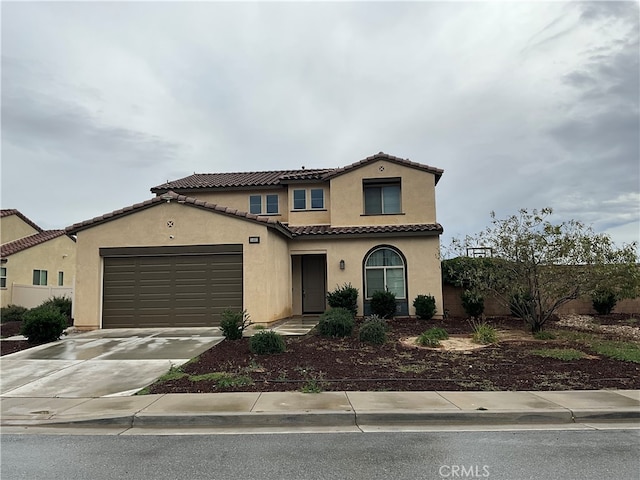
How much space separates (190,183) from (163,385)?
1440 centimetres

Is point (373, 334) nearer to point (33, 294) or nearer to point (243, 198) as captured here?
point (243, 198)

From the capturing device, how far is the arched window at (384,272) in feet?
60.9

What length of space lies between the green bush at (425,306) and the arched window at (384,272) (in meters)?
0.90

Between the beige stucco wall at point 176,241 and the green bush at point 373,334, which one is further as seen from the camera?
the beige stucco wall at point 176,241

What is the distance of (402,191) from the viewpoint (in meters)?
19.2

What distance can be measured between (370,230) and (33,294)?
18.1 m

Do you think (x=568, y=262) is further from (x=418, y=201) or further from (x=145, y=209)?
(x=145, y=209)

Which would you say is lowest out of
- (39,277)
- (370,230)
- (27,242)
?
(39,277)

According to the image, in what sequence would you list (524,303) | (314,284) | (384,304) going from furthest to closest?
1. (314,284)
2. (384,304)
3. (524,303)

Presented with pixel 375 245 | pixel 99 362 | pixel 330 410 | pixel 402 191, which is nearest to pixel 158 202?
pixel 99 362

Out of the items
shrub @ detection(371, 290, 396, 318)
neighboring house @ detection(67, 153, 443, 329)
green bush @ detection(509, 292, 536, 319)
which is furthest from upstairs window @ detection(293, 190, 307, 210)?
green bush @ detection(509, 292, 536, 319)

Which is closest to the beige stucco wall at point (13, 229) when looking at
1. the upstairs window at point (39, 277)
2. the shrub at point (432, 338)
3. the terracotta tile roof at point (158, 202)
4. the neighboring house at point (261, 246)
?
the upstairs window at point (39, 277)

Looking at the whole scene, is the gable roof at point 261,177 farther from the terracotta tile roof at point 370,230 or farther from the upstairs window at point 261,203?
the terracotta tile roof at point 370,230

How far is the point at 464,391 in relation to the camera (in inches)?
309
